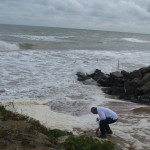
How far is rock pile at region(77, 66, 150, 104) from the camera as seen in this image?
15.8 meters

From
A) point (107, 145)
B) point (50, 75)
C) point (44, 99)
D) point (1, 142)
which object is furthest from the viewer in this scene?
point (50, 75)

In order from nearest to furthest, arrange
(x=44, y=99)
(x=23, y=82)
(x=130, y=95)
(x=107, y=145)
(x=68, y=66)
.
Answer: (x=107, y=145), (x=44, y=99), (x=130, y=95), (x=23, y=82), (x=68, y=66)

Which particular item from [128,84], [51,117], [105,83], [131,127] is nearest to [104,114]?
[131,127]

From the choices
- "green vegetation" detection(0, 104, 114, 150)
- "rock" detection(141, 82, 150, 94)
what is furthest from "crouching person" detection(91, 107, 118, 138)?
"rock" detection(141, 82, 150, 94)

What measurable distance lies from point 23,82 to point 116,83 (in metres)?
5.65

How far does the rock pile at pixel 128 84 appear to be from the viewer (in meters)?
15.8

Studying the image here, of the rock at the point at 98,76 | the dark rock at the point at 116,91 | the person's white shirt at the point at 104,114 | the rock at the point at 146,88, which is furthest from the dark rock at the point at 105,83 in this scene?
the person's white shirt at the point at 104,114

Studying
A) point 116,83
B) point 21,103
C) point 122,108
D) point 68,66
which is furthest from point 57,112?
point 68,66

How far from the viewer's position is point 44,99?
48.7ft

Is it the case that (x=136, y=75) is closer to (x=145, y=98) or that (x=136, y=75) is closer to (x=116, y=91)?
(x=116, y=91)

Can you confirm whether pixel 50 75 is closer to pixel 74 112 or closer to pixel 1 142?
pixel 74 112

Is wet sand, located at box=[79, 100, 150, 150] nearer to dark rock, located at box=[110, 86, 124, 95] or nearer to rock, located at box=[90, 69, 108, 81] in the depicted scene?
dark rock, located at box=[110, 86, 124, 95]

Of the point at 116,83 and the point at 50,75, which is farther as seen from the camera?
the point at 50,75

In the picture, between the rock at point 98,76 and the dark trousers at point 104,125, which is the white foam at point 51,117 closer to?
the dark trousers at point 104,125
